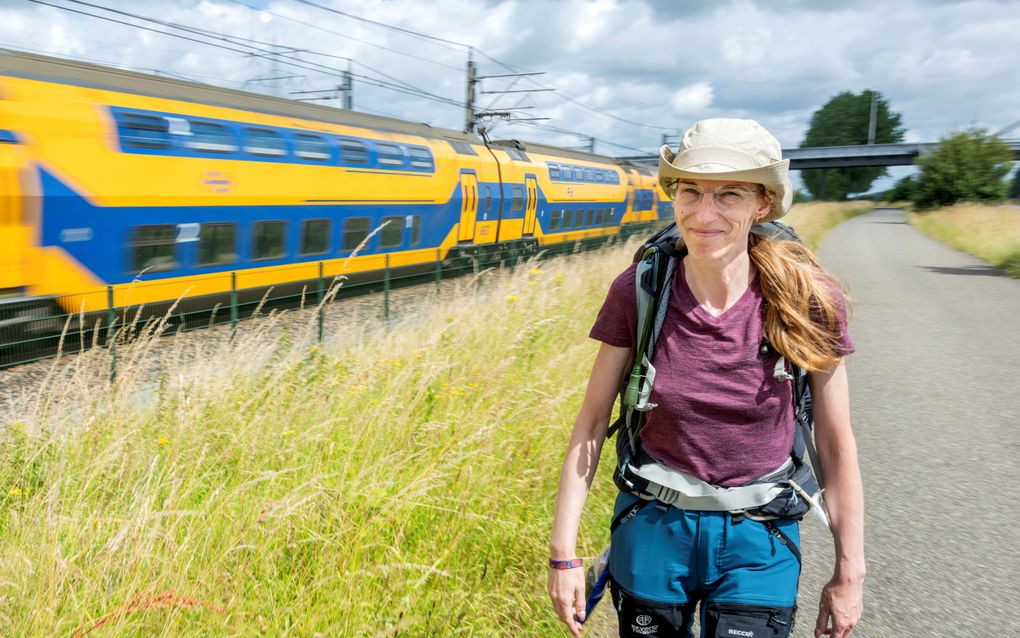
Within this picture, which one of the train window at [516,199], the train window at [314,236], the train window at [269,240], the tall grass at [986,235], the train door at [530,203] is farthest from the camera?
the train door at [530,203]

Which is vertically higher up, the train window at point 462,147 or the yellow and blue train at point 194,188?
the train window at point 462,147

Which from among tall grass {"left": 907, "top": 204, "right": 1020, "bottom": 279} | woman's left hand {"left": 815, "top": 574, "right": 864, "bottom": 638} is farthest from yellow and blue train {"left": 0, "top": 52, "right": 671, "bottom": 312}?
tall grass {"left": 907, "top": 204, "right": 1020, "bottom": 279}

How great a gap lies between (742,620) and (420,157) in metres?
15.7

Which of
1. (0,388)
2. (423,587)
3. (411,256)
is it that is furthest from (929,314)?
(0,388)

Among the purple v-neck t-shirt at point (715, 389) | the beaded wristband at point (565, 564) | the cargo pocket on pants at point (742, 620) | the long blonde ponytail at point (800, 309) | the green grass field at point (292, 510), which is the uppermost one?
the long blonde ponytail at point (800, 309)

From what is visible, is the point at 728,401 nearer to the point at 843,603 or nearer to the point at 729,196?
the point at 729,196

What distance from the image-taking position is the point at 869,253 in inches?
1046

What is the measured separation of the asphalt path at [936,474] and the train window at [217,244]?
8.73 metres

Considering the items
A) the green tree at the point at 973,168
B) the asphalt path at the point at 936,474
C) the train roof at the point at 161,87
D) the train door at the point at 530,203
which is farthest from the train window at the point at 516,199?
the green tree at the point at 973,168

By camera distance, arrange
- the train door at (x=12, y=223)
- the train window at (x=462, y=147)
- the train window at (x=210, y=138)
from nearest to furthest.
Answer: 1. the train door at (x=12, y=223)
2. the train window at (x=210, y=138)
3. the train window at (x=462, y=147)

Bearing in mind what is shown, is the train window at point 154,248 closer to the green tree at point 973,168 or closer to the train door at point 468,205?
the train door at point 468,205

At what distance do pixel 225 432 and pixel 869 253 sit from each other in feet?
86.2

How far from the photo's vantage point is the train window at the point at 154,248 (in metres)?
10.3

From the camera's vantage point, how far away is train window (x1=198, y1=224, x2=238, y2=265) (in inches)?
451
